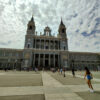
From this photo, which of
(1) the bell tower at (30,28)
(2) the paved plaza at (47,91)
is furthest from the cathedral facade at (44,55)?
(2) the paved plaza at (47,91)

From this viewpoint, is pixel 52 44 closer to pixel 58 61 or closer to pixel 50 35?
pixel 50 35

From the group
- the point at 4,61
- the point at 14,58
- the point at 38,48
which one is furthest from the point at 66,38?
the point at 4,61

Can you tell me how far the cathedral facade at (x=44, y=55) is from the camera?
45.8m

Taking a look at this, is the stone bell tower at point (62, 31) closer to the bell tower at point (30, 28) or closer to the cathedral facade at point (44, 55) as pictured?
the cathedral facade at point (44, 55)

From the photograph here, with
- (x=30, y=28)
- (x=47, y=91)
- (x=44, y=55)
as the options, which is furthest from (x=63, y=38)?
(x=47, y=91)

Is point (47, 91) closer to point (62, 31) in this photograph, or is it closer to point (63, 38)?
point (63, 38)

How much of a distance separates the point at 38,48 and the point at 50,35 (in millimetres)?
13566

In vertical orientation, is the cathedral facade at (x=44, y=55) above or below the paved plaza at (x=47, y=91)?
above

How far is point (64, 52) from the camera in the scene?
49.8 metres

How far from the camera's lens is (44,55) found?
157 ft

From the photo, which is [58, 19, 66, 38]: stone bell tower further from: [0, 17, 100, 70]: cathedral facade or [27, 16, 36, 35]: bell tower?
[27, 16, 36, 35]: bell tower

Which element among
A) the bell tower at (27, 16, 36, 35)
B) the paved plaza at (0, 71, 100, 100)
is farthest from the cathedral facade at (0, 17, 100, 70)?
the paved plaza at (0, 71, 100, 100)

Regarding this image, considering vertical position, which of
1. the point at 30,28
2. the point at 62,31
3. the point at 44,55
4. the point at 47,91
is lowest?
the point at 47,91

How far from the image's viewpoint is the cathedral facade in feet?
150
